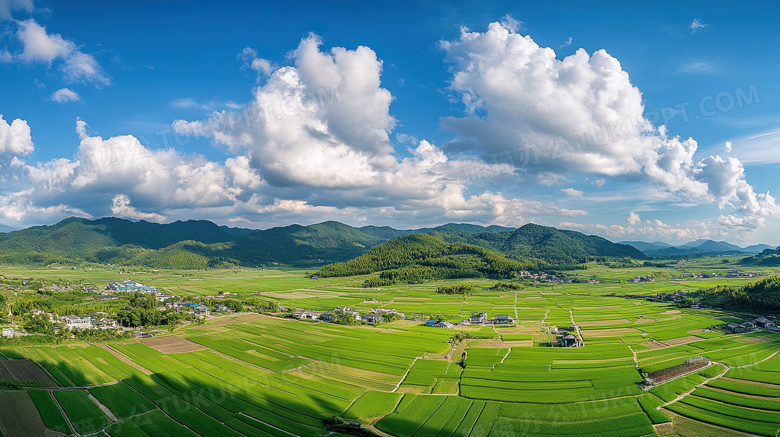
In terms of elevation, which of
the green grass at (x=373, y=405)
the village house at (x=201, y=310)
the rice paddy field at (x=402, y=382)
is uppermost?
the village house at (x=201, y=310)

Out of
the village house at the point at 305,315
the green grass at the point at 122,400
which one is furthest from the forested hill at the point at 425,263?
the green grass at the point at 122,400

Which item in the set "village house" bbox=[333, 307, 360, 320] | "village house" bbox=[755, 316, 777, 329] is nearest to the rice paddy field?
"village house" bbox=[755, 316, 777, 329]

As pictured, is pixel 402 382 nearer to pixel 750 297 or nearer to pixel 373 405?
pixel 373 405

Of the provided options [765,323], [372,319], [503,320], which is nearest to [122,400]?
[372,319]

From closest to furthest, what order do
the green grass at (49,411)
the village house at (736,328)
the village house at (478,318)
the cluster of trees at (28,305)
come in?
the green grass at (49,411)
the village house at (736,328)
the village house at (478,318)
the cluster of trees at (28,305)

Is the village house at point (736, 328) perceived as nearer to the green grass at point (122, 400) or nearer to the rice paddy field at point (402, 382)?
the rice paddy field at point (402, 382)

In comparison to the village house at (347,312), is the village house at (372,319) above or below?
below

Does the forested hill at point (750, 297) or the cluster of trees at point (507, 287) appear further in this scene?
the cluster of trees at point (507, 287)

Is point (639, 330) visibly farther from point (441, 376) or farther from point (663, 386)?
point (441, 376)
